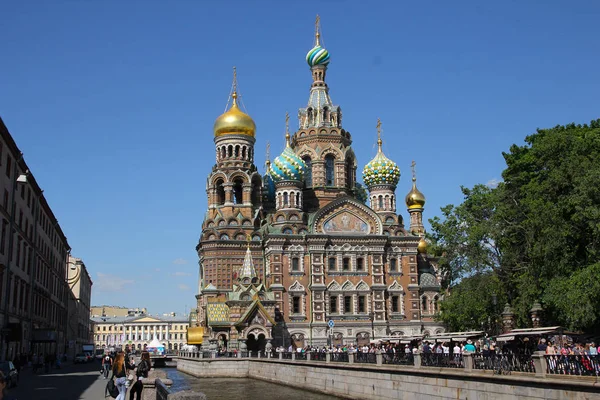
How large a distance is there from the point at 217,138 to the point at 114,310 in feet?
359

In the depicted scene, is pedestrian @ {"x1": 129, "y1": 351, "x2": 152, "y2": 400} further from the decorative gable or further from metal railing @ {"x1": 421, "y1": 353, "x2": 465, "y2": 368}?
the decorative gable

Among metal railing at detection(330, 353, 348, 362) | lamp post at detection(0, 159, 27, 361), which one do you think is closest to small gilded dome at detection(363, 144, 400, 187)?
metal railing at detection(330, 353, 348, 362)

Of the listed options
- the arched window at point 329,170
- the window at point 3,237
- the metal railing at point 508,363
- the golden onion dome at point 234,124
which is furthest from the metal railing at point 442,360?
the golden onion dome at point 234,124

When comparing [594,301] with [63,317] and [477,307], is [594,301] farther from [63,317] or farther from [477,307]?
[63,317]

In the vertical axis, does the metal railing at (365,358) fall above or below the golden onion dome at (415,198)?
below

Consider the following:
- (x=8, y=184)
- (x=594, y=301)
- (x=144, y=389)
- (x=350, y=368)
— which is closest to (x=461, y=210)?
(x=594, y=301)

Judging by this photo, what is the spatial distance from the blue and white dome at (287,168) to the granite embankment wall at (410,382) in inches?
750

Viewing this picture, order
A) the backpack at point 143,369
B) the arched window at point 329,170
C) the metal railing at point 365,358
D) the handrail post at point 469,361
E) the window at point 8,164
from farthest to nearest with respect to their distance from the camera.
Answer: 1. the arched window at point 329,170
2. the window at point 8,164
3. the metal railing at point 365,358
4. the handrail post at point 469,361
5. the backpack at point 143,369

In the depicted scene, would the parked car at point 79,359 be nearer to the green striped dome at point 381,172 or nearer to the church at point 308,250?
the church at point 308,250

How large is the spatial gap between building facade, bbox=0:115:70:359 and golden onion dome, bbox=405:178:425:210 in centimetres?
3186

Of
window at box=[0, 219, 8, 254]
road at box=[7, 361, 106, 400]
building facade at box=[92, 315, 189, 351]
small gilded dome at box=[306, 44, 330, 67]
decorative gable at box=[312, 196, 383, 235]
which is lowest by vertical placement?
road at box=[7, 361, 106, 400]

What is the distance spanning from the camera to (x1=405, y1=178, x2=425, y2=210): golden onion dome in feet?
211

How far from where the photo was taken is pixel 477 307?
37.7m

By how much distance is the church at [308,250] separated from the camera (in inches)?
2018
